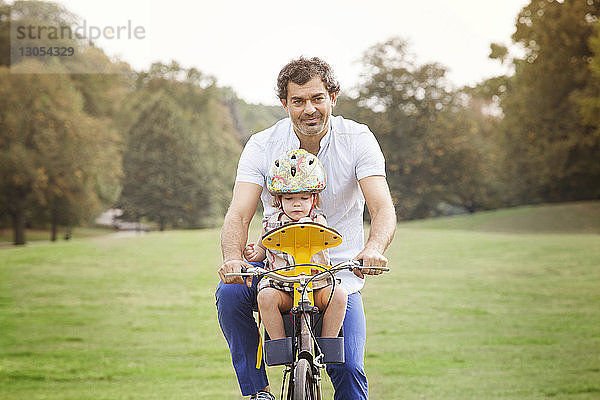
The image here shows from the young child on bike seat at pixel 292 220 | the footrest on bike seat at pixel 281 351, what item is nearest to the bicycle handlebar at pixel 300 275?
the young child on bike seat at pixel 292 220

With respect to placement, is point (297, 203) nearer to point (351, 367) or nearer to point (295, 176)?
point (295, 176)

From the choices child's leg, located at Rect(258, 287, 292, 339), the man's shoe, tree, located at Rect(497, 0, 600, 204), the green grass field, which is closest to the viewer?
child's leg, located at Rect(258, 287, 292, 339)

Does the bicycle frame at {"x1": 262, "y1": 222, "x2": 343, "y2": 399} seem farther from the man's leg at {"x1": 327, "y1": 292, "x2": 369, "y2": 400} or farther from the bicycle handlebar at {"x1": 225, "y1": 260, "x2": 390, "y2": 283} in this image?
the man's leg at {"x1": 327, "y1": 292, "x2": 369, "y2": 400}

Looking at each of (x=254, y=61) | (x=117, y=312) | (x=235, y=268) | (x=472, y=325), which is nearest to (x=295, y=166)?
(x=235, y=268)

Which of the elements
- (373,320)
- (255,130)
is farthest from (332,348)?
(255,130)

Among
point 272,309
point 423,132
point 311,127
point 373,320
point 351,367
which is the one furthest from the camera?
point 423,132

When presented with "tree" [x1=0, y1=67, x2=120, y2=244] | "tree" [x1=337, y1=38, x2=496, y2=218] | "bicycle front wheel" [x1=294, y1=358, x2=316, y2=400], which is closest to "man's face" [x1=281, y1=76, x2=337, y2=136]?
"bicycle front wheel" [x1=294, y1=358, x2=316, y2=400]

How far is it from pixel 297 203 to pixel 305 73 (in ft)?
1.73

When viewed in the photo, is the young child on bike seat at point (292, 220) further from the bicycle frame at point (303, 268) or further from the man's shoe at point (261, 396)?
the man's shoe at point (261, 396)

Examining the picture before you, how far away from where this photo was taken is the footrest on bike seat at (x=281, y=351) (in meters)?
2.94

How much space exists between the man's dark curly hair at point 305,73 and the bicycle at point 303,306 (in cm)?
63

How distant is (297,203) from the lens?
9.81 ft

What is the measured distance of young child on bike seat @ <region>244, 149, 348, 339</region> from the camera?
2.92 m

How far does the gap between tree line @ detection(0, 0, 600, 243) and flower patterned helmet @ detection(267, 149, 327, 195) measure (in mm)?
18519
